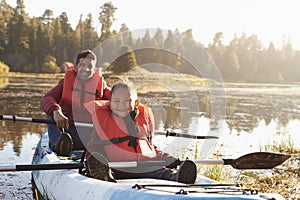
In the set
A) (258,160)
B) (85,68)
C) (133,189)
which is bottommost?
(133,189)

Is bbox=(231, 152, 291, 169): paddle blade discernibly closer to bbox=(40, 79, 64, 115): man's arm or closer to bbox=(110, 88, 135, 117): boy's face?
bbox=(110, 88, 135, 117): boy's face

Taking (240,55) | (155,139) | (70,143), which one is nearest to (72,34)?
(240,55)

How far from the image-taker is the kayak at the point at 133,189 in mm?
3520

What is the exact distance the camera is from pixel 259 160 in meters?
5.00

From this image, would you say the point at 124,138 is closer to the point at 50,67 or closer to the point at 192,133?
the point at 192,133

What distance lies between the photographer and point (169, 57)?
6.74 meters

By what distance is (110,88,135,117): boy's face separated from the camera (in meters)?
4.70

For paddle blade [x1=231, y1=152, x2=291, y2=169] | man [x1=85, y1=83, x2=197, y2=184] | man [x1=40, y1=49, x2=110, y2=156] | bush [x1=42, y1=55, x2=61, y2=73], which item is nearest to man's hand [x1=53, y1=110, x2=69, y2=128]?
man [x1=40, y1=49, x2=110, y2=156]

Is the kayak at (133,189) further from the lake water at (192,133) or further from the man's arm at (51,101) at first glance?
the man's arm at (51,101)

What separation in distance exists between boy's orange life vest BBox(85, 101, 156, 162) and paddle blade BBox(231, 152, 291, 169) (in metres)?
0.95

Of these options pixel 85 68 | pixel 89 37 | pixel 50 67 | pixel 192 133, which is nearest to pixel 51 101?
pixel 85 68

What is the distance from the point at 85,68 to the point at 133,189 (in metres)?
3.36

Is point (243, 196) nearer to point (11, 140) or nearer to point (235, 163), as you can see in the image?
point (235, 163)

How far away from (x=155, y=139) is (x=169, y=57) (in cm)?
306
